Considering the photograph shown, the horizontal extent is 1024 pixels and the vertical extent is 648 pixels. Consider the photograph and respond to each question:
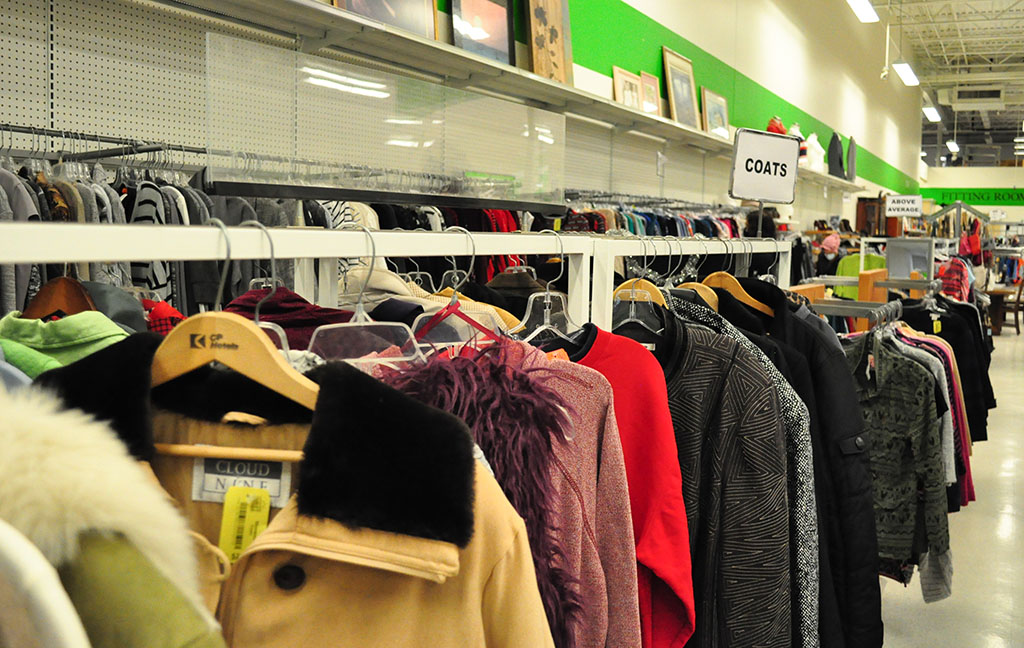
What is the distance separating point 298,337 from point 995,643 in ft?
10.1

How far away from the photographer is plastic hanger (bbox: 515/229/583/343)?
1512 millimetres

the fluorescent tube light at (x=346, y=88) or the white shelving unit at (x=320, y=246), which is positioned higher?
the fluorescent tube light at (x=346, y=88)

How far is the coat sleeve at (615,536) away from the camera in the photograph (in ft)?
4.00

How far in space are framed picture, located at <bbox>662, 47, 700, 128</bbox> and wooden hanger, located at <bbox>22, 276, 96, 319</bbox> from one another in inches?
254

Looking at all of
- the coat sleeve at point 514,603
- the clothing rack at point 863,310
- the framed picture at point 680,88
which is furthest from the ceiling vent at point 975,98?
the coat sleeve at point 514,603

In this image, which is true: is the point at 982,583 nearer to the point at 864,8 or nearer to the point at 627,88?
the point at 627,88

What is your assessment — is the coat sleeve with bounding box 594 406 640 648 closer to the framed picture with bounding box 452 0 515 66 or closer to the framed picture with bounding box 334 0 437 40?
the framed picture with bounding box 334 0 437 40

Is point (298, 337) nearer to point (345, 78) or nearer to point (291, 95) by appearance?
point (291, 95)

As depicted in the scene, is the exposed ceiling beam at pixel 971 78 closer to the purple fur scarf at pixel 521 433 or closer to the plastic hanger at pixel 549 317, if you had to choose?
the plastic hanger at pixel 549 317

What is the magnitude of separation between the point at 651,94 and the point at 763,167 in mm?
4177

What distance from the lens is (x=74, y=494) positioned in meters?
0.54

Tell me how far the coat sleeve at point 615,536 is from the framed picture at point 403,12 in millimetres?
3227

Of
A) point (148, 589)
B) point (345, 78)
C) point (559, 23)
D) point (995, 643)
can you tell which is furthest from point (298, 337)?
point (559, 23)

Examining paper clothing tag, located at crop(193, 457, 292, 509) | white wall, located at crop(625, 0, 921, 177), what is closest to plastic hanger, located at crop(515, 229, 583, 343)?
paper clothing tag, located at crop(193, 457, 292, 509)
